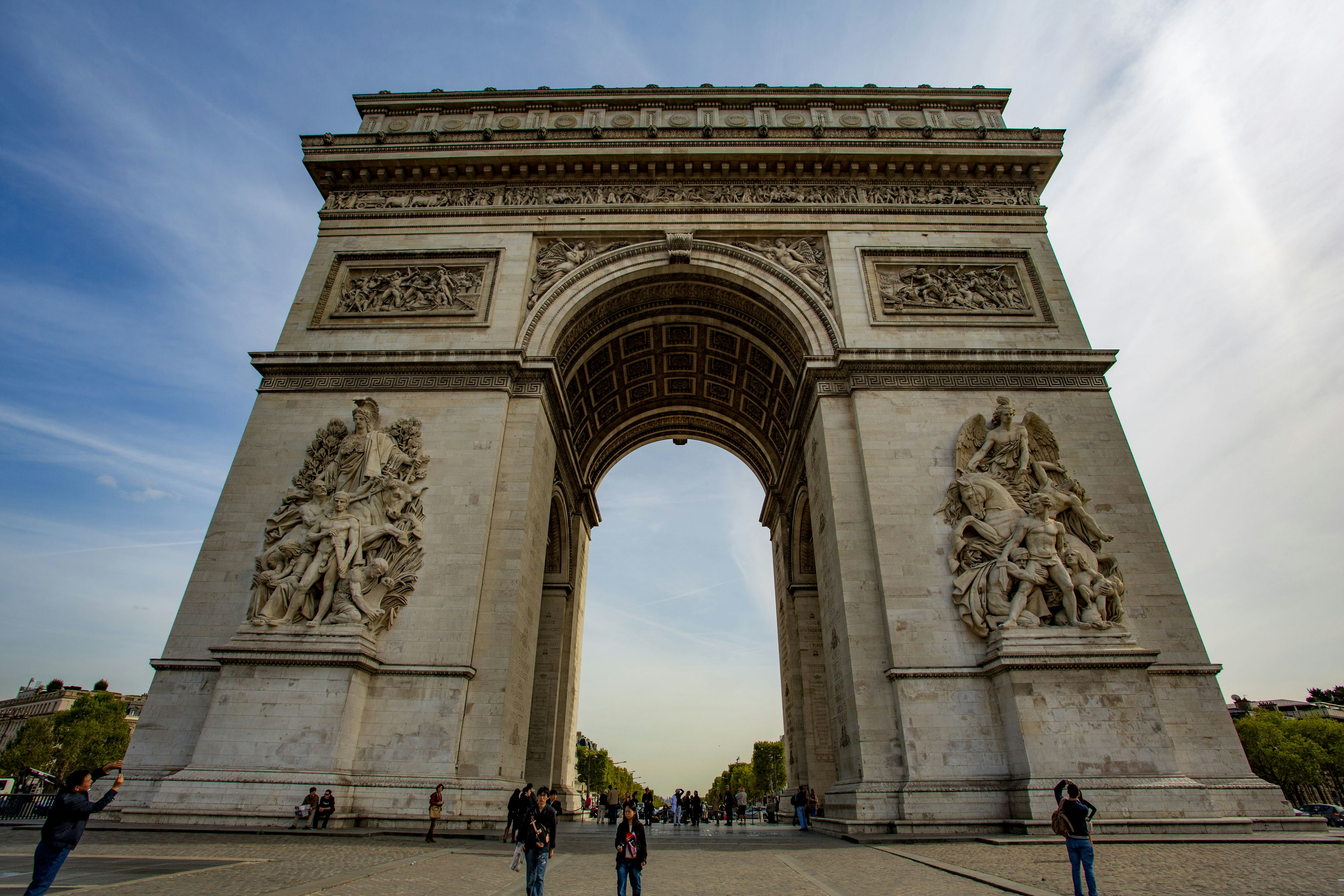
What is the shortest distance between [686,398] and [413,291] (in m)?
10.0

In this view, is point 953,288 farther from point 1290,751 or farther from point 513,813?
point 1290,751

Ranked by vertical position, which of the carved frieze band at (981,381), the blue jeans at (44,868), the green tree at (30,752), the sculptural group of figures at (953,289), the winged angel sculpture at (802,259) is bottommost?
the blue jeans at (44,868)

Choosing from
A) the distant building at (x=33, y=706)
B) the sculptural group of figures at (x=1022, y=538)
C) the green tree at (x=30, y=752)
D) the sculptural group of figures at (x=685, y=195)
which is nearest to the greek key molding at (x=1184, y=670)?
the sculptural group of figures at (x=1022, y=538)

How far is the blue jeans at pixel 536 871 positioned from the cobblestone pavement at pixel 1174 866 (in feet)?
14.5

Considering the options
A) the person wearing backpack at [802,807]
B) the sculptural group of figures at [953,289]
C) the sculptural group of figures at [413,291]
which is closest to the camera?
the person wearing backpack at [802,807]

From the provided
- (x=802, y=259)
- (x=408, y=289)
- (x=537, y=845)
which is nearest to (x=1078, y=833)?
(x=537, y=845)

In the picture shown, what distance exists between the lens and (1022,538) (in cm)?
1273

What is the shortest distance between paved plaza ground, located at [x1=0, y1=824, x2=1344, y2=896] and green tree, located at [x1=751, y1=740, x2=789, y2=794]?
67814 mm

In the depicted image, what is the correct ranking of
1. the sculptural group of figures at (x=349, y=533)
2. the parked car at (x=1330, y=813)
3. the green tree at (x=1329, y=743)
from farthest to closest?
the green tree at (x=1329, y=743)
the parked car at (x=1330, y=813)
the sculptural group of figures at (x=349, y=533)

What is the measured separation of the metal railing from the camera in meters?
16.9

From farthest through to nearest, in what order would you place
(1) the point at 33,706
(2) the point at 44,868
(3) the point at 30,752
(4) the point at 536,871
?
1. (1) the point at 33,706
2. (3) the point at 30,752
3. (4) the point at 536,871
4. (2) the point at 44,868

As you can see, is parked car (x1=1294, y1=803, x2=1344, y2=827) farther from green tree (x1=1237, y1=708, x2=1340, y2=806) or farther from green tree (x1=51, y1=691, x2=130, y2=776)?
green tree (x1=51, y1=691, x2=130, y2=776)

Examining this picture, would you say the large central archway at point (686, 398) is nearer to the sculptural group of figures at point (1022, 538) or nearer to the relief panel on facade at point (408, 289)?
the relief panel on facade at point (408, 289)

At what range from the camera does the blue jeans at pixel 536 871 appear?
539 centimetres
